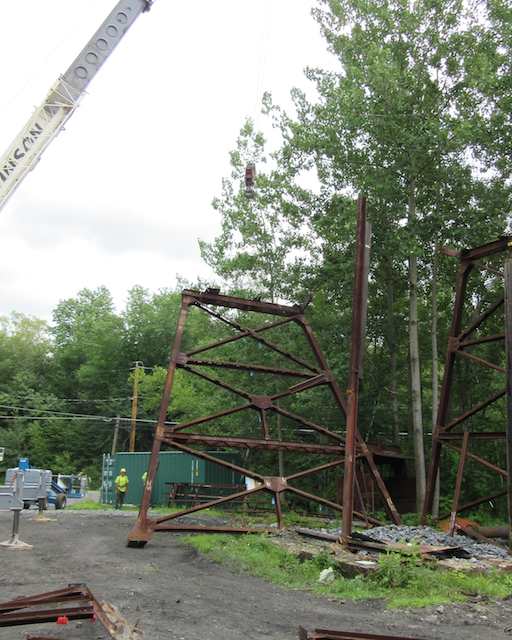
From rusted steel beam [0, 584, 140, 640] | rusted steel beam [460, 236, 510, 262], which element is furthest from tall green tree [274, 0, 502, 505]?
rusted steel beam [0, 584, 140, 640]

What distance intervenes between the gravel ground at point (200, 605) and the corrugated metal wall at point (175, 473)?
1498 centimetres

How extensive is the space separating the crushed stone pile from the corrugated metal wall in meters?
14.6

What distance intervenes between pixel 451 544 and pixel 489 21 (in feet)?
59.3

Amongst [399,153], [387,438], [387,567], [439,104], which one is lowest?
[387,567]

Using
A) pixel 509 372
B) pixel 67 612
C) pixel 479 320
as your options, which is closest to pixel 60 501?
pixel 479 320

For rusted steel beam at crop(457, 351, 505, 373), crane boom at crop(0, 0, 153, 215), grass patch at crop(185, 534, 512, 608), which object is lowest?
grass patch at crop(185, 534, 512, 608)

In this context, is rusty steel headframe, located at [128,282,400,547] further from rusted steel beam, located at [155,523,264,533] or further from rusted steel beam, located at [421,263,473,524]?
rusted steel beam, located at [421,263,473,524]

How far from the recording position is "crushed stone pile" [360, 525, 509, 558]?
1160cm

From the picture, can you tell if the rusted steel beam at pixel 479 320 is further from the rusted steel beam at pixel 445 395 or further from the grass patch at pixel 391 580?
the grass patch at pixel 391 580

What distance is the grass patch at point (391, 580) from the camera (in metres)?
8.62

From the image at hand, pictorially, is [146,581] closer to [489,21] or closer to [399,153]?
[399,153]

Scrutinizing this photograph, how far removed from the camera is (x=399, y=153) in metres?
21.5

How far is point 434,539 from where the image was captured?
12.2m

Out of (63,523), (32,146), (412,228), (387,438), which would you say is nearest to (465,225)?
(412,228)
